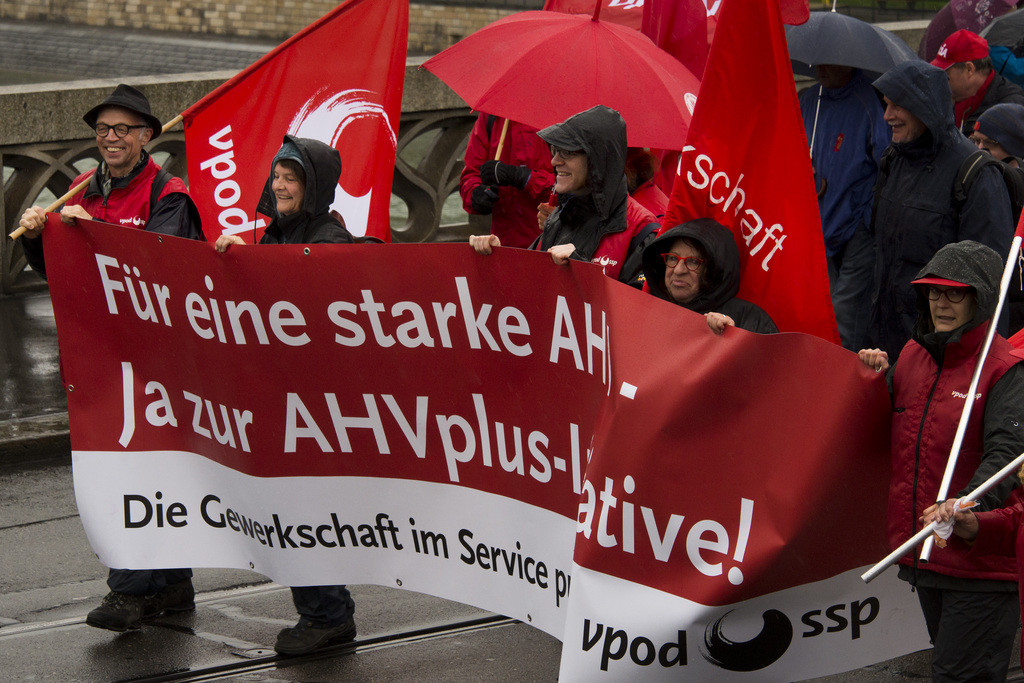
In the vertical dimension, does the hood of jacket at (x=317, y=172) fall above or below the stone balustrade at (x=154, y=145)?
above

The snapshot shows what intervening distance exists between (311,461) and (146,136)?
1.48m

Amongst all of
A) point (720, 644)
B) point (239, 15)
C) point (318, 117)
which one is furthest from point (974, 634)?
point (239, 15)

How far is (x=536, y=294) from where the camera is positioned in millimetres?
4250

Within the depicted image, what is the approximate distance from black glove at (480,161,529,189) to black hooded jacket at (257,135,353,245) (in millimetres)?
1565

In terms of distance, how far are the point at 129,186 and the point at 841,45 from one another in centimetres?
379

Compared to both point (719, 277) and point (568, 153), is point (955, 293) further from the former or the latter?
point (568, 153)

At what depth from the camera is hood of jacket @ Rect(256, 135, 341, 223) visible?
191 inches

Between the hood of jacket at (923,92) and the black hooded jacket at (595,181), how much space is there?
126 cm

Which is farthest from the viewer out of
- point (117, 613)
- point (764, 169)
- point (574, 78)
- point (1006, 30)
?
point (1006, 30)

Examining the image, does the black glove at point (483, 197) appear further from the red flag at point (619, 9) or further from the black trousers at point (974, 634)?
the black trousers at point (974, 634)

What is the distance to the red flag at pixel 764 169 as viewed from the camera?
437 cm

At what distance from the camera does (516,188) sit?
6551mm

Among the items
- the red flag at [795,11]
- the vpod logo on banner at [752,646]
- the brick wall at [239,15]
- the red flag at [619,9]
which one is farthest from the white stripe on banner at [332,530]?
the brick wall at [239,15]

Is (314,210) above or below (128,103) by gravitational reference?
below
